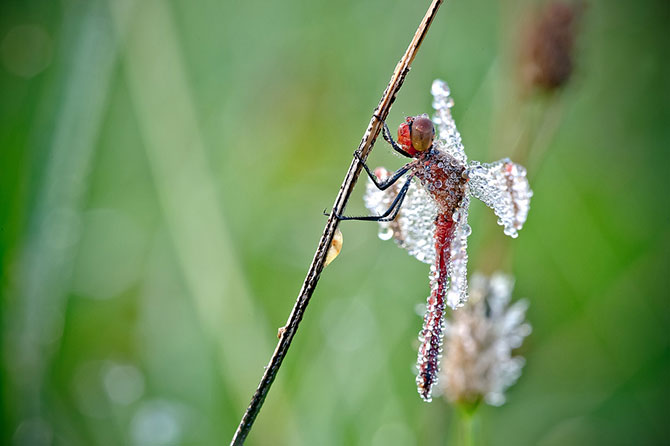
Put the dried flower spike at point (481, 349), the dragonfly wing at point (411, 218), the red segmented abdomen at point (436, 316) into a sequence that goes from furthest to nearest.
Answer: the dried flower spike at point (481, 349) → the dragonfly wing at point (411, 218) → the red segmented abdomen at point (436, 316)

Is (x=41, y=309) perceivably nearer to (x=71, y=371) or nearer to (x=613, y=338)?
(x=71, y=371)

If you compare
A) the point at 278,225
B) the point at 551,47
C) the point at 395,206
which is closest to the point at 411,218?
the point at 395,206

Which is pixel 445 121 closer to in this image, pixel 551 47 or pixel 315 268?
pixel 315 268

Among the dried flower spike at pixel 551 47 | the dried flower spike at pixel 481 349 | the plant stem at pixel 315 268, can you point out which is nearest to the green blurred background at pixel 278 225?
the dried flower spike at pixel 551 47

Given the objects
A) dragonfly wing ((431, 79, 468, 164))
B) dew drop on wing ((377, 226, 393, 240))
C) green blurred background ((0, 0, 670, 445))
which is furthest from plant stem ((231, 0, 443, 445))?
green blurred background ((0, 0, 670, 445))

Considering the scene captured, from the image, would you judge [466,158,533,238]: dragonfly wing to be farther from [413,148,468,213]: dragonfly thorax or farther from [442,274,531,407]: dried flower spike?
[442,274,531,407]: dried flower spike

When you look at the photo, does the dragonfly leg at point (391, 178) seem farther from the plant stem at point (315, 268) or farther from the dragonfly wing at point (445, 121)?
the plant stem at point (315, 268)

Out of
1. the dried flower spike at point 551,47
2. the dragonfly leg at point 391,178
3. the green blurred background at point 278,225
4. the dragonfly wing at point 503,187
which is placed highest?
the dried flower spike at point 551,47

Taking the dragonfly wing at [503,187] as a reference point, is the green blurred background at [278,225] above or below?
below
